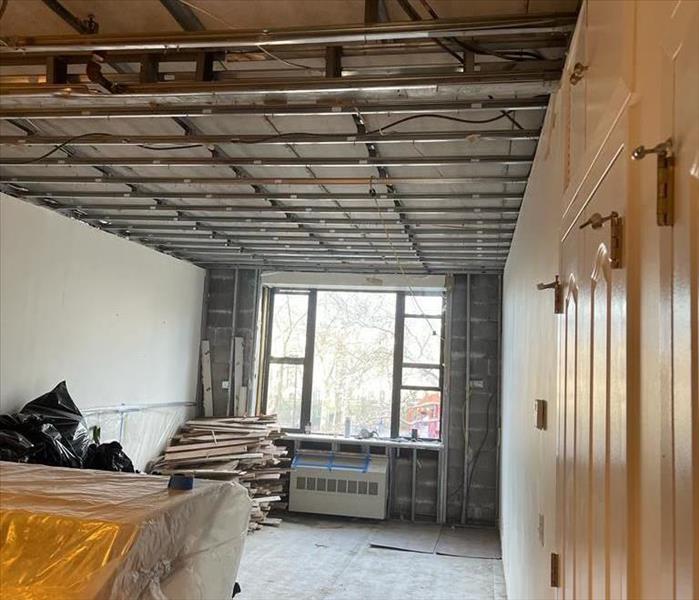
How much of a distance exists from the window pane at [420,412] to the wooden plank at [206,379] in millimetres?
2394

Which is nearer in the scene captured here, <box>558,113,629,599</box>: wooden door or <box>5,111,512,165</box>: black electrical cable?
<box>558,113,629,599</box>: wooden door

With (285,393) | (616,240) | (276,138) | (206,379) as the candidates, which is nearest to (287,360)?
(285,393)

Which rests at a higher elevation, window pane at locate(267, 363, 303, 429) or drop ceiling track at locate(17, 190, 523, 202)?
drop ceiling track at locate(17, 190, 523, 202)

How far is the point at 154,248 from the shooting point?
7.02 meters

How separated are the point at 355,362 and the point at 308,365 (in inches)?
24.0

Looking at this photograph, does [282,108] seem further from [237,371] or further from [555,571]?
[237,371]

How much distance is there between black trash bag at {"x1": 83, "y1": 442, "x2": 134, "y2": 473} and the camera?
4406 millimetres

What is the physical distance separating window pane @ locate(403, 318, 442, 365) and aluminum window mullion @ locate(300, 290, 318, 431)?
1.19 metres

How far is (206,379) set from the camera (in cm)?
779

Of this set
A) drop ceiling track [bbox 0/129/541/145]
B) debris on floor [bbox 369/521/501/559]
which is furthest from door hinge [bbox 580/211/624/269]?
debris on floor [bbox 369/521/501/559]

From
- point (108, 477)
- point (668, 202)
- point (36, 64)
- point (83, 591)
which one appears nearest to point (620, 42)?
point (668, 202)

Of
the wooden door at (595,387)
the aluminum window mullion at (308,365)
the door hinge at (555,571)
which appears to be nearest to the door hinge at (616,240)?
the wooden door at (595,387)

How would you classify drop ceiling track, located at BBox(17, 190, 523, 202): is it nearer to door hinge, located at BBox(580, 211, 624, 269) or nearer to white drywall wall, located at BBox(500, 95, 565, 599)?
white drywall wall, located at BBox(500, 95, 565, 599)

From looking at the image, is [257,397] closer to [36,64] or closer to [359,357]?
[359,357]
